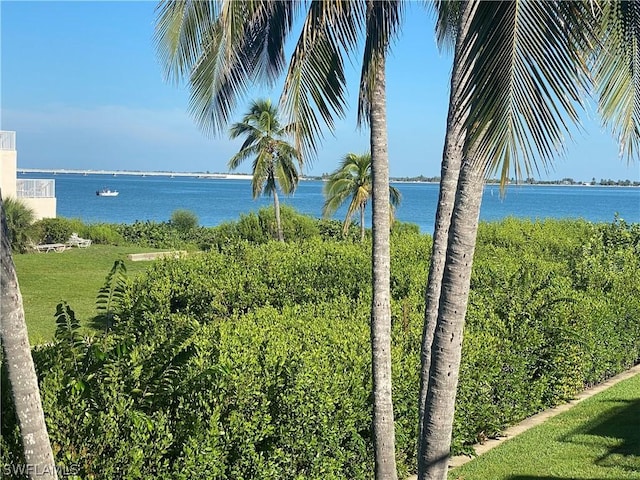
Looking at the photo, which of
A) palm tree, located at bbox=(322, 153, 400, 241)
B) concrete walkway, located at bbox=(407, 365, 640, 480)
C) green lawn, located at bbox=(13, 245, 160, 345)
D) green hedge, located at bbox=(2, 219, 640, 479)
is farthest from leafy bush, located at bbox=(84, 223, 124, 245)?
concrete walkway, located at bbox=(407, 365, 640, 480)

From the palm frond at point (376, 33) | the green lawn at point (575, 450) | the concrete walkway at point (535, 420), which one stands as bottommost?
the concrete walkway at point (535, 420)

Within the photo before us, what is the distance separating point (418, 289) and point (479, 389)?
8.78ft

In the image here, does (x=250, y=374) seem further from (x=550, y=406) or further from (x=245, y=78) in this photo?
(x=550, y=406)

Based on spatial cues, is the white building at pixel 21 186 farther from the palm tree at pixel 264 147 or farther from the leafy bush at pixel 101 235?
the palm tree at pixel 264 147

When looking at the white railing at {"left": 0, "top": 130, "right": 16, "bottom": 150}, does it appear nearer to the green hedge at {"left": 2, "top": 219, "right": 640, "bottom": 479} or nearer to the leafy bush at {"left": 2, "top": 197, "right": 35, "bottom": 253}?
the leafy bush at {"left": 2, "top": 197, "right": 35, "bottom": 253}

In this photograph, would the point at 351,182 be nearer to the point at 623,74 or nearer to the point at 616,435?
the point at 616,435

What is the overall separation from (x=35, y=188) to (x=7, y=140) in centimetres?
270

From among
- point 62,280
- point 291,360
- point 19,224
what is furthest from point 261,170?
point 291,360

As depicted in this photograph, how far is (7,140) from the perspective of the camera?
2992cm

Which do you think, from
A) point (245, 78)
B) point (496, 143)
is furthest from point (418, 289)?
point (496, 143)

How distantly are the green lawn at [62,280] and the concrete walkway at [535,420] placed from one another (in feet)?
27.0

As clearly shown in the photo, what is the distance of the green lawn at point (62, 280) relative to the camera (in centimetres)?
Result: 1545

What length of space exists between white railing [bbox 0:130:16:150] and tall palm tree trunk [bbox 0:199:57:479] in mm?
28678

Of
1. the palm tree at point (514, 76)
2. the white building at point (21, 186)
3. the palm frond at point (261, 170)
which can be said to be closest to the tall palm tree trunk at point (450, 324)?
the palm tree at point (514, 76)
